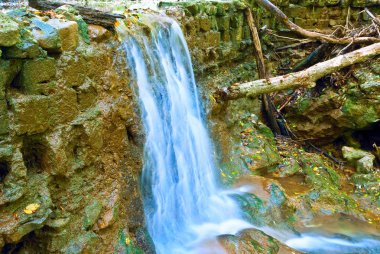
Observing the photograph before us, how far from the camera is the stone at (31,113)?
2904 millimetres

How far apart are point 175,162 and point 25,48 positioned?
2.69 metres

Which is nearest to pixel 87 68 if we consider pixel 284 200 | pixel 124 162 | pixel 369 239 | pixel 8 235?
pixel 124 162

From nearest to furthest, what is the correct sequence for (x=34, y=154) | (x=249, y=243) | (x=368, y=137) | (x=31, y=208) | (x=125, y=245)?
(x=31, y=208) → (x=34, y=154) → (x=125, y=245) → (x=249, y=243) → (x=368, y=137)

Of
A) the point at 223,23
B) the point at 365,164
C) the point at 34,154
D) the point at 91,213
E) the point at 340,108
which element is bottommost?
the point at 91,213

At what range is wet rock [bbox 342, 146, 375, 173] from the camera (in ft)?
22.3

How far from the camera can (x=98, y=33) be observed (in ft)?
12.7

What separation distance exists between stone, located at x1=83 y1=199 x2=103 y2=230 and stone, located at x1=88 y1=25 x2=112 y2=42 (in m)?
1.73

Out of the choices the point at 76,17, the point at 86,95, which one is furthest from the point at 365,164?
the point at 76,17

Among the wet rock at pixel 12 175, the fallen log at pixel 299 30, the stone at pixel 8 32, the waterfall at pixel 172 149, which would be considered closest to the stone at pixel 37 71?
the stone at pixel 8 32

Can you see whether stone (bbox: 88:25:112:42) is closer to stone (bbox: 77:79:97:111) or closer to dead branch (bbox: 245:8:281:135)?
stone (bbox: 77:79:97:111)

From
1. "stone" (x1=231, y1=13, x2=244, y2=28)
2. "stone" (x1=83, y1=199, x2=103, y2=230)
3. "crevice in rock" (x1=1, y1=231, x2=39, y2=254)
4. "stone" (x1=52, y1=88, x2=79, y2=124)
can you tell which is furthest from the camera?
"stone" (x1=231, y1=13, x2=244, y2=28)

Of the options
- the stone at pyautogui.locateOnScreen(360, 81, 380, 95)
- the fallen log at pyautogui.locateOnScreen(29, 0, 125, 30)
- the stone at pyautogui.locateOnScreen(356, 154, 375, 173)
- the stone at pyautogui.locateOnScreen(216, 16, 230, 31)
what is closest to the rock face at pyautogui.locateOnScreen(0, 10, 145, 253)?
the fallen log at pyautogui.locateOnScreen(29, 0, 125, 30)

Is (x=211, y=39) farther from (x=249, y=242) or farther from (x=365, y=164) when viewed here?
(x=249, y=242)

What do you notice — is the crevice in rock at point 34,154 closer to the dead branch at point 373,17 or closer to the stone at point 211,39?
the stone at point 211,39
